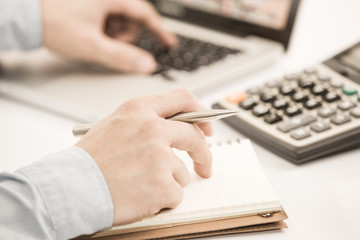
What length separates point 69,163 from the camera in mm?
358

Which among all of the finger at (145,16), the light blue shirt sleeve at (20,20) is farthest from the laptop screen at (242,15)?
the light blue shirt sleeve at (20,20)

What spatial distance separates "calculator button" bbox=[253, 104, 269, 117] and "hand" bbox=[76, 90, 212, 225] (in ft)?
0.45

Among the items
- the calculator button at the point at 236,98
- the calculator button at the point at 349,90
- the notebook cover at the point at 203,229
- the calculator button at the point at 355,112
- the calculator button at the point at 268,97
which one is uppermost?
the calculator button at the point at 349,90

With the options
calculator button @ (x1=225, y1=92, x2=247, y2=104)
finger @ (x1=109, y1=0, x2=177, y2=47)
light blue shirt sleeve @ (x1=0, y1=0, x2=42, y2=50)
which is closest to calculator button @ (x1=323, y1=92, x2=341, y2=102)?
calculator button @ (x1=225, y1=92, x2=247, y2=104)

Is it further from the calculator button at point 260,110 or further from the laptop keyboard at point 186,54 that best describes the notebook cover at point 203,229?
the laptop keyboard at point 186,54

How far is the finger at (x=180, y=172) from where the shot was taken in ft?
1.22

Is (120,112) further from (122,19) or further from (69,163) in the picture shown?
(122,19)

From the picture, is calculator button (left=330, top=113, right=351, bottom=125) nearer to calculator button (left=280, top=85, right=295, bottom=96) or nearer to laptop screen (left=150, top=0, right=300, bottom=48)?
calculator button (left=280, top=85, right=295, bottom=96)

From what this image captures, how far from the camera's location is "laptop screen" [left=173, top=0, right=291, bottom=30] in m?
0.72

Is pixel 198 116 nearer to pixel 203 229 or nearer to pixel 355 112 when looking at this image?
pixel 203 229

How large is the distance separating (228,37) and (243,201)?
476 mm

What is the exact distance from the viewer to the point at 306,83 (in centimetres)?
54

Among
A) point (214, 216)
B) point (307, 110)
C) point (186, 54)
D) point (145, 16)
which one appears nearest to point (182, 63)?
point (186, 54)

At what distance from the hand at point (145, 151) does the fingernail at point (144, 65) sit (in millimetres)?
276
